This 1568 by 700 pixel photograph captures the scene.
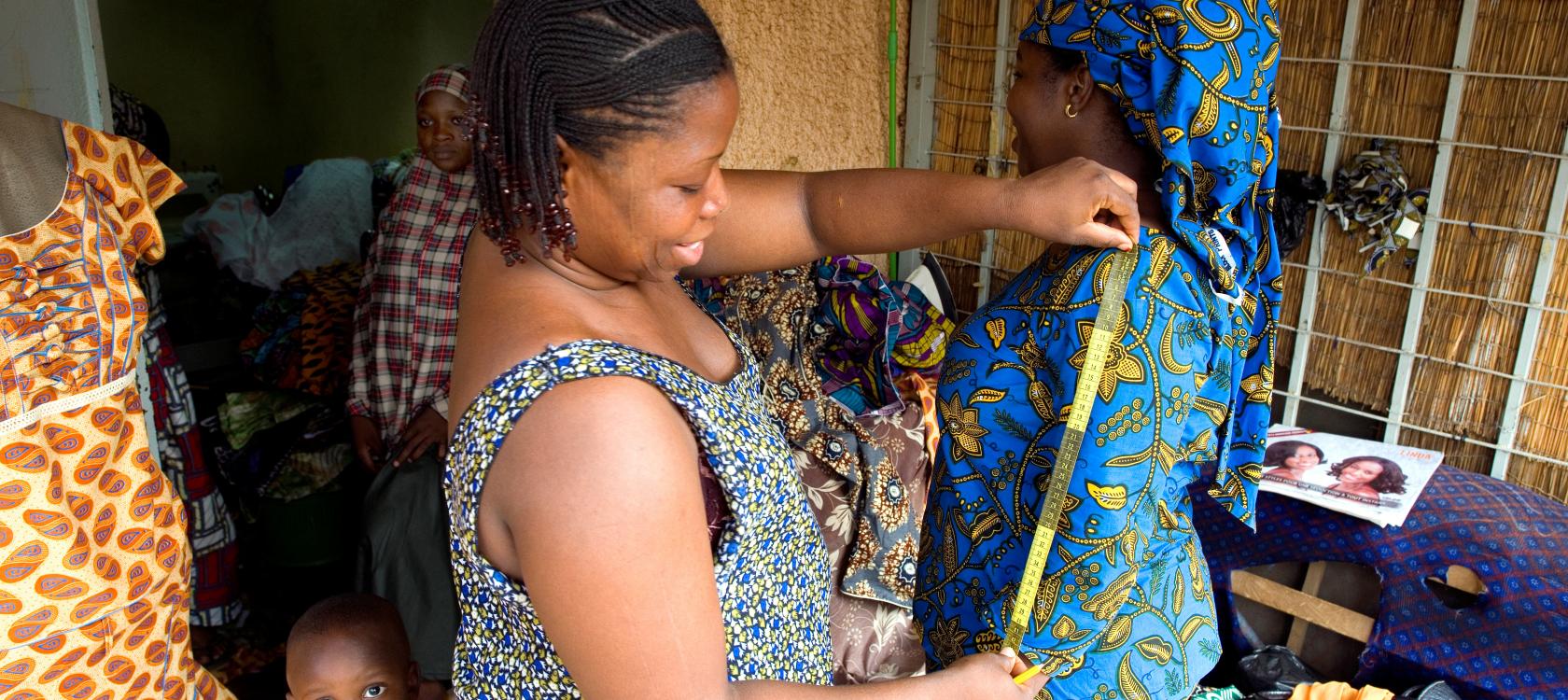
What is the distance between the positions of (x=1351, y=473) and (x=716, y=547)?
302 centimetres

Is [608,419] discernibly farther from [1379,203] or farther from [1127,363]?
[1379,203]

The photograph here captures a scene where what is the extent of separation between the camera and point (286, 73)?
814cm

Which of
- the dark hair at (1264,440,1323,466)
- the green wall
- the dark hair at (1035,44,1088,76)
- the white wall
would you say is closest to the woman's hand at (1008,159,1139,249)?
the dark hair at (1035,44,1088,76)

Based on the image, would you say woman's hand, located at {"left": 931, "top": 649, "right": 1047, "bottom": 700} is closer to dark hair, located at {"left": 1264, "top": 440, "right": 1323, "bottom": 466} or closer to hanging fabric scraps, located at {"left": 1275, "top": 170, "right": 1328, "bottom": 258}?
dark hair, located at {"left": 1264, "top": 440, "right": 1323, "bottom": 466}

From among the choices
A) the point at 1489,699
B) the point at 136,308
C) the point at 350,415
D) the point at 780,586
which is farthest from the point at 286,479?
the point at 1489,699

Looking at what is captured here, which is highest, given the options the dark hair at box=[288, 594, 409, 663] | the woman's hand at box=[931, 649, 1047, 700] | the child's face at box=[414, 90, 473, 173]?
the child's face at box=[414, 90, 473, 173]

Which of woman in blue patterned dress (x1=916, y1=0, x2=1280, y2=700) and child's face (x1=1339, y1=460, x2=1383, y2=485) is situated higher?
woman in blue patterned dress (x1=916, y1=0, x2=1280, y2=700)

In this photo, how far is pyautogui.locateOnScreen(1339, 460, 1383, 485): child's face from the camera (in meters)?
3.43

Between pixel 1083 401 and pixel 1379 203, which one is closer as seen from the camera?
pixel 1083 401

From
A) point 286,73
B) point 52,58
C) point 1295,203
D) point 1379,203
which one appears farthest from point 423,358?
point 286,73

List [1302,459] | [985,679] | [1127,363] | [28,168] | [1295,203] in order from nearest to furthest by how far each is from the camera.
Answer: [985,679], [1127,363], [28,168], [1302,459], [1295,203]

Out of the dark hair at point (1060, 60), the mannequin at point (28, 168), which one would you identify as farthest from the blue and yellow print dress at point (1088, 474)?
the mannequin at point (28, 168)

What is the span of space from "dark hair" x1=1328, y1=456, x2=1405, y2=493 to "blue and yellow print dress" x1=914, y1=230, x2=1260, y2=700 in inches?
74.8

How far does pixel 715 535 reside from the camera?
49.3 inches
